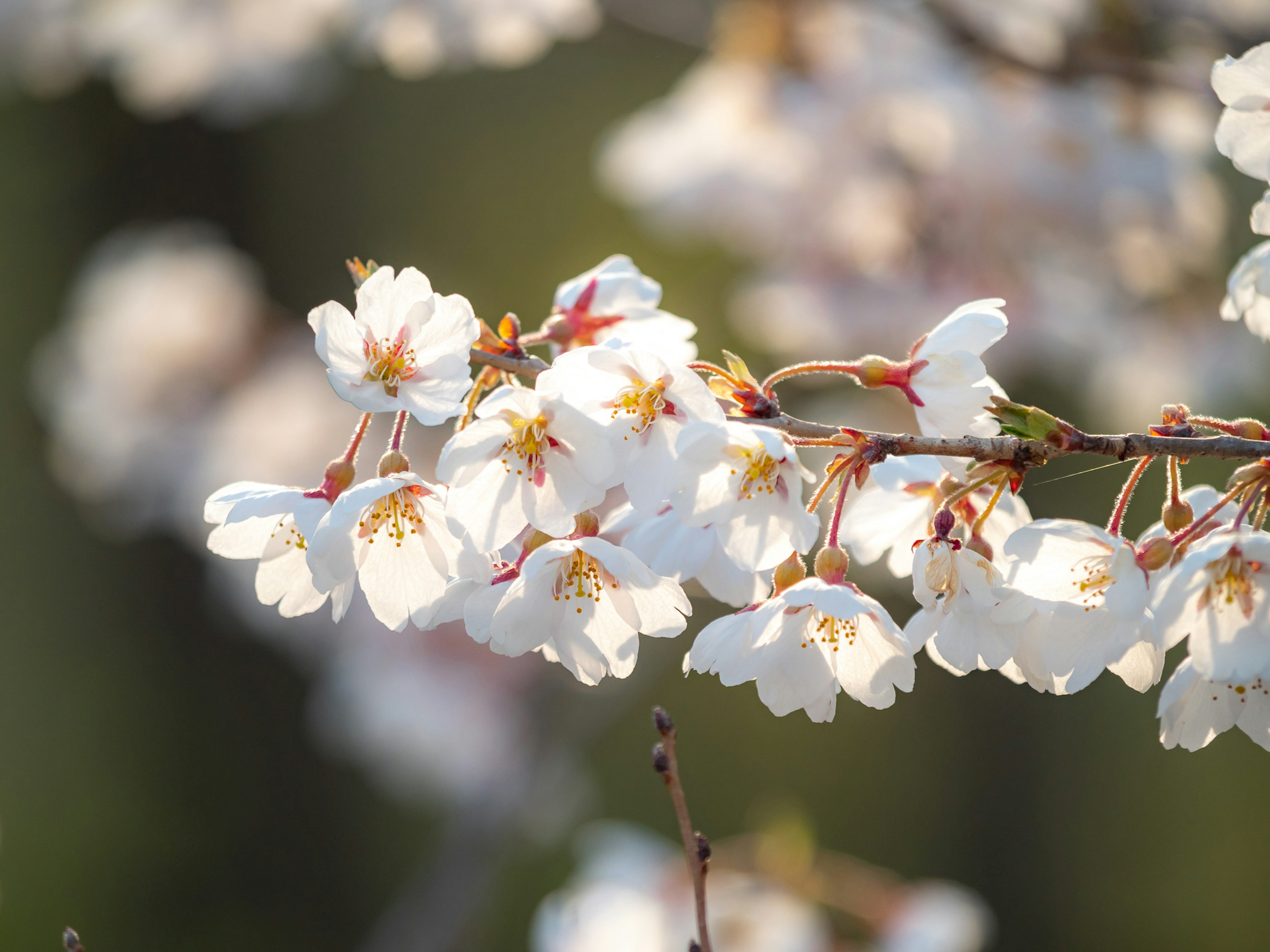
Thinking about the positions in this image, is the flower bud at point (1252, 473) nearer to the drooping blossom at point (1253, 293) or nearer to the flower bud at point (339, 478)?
the drooping blossom at point (1253, 293)

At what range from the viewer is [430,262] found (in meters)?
5.36

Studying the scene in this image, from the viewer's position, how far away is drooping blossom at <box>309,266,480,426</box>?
1.94ft

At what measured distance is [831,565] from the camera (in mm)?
643

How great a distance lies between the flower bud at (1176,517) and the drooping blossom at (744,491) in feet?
0.67

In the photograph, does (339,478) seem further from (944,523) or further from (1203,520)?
(1203,520)

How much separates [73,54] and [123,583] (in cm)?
397

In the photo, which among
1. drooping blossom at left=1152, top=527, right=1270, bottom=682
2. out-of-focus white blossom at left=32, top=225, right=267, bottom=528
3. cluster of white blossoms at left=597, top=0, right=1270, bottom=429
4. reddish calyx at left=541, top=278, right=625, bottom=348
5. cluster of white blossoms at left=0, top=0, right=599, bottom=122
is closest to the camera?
drooping blossom at left=1152, top=527, right=1270, bottom=682

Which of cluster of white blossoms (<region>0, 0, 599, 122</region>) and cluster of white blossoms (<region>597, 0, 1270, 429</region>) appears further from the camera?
cluster of white blossoms (<region>597, 0, 1270, 429</region>)

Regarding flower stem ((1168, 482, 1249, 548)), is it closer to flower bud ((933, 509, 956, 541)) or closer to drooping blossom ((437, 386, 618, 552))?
flower bud ((933, 509, 956, 541))

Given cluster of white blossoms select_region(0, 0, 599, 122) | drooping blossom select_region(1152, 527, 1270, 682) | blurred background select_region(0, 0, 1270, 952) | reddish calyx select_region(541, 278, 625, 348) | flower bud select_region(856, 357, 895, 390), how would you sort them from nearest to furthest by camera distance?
drooping blossom select_region(1152, 527, 1270, 682), flower bud select_region(856, 357, 895, 390), reddish calyx select_region(541, 278, 625, 348), cluster of white blossoms select_region(0, 0, 599, 122), blurred background select_region(0, 0, 1270, 952)

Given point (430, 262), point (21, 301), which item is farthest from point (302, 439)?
point (21, 301)

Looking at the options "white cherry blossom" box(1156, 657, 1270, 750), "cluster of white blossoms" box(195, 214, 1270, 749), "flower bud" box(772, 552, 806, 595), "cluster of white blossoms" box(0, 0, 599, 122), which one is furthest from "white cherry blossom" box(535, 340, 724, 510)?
→ "cluster of white blossoms" box(0, 0, 599, 122)

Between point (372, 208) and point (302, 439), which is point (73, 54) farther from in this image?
point (372, 208)

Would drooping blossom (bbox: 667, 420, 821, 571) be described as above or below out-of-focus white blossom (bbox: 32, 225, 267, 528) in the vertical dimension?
below
